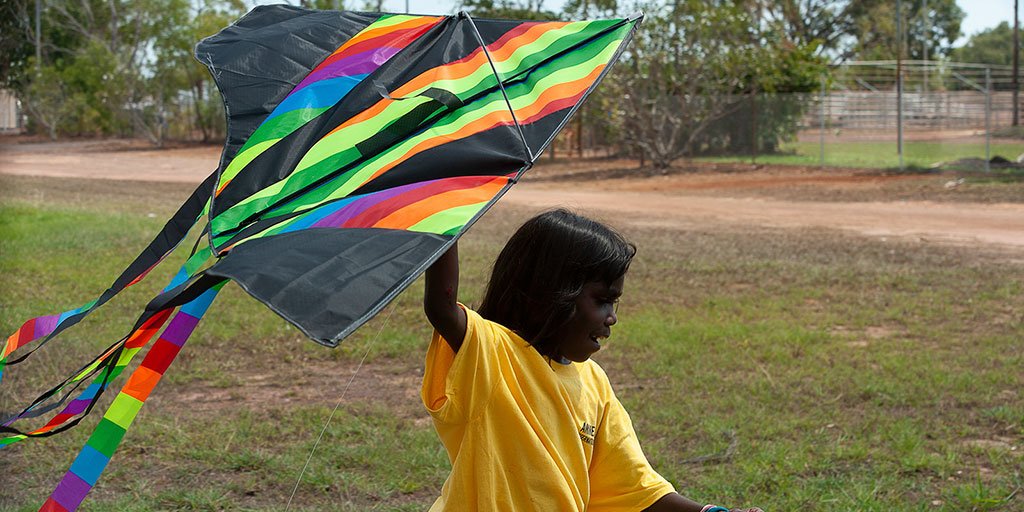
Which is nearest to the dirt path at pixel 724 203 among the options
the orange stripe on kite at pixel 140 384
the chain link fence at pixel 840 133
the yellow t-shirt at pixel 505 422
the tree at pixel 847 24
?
the chain link fence at pixel 840 133

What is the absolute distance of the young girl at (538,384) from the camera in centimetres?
219

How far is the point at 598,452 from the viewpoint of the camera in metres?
2.44

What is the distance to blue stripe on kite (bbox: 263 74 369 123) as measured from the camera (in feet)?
8.30

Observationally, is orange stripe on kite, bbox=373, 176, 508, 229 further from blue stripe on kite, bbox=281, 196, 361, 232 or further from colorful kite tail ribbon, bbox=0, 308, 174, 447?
colorful kite tail ribbon, bbox=0, 308, 174, 447

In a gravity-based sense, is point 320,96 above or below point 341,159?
above

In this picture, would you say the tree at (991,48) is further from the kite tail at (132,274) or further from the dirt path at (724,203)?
the kite tail at (132,274)

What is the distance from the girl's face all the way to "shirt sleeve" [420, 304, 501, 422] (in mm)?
164

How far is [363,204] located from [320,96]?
56cm

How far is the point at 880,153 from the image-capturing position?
26.0 m

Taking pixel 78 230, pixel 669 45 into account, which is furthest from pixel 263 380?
pixel 669 45

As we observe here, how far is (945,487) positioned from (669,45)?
64.1ft

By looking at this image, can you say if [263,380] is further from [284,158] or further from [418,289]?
[284,158]

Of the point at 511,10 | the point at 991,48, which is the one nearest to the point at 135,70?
the point at 511,10

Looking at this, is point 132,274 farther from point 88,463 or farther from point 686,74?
point 686,74
